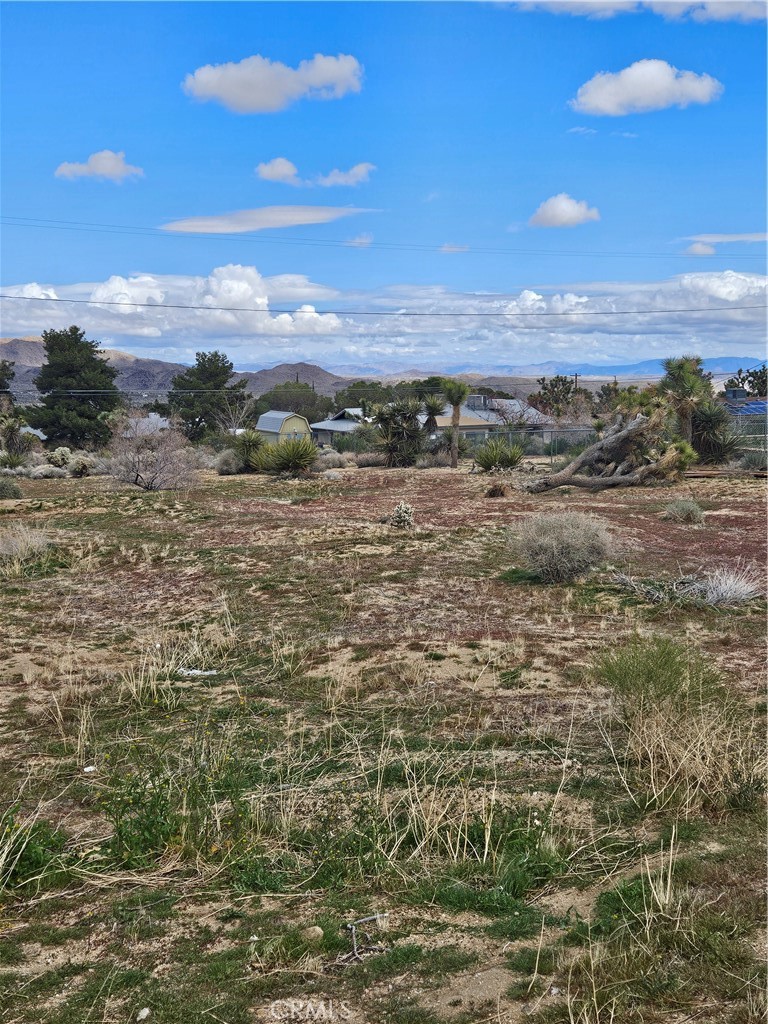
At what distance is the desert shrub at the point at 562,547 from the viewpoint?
15.2 metres

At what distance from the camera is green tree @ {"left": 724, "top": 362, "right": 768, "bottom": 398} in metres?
81.9

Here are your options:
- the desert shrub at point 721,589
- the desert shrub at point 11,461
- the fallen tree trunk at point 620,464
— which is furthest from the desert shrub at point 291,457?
the desert shrub at point 721,589

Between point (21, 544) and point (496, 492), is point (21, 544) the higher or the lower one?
the lower one

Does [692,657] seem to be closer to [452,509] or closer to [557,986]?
[557,986]

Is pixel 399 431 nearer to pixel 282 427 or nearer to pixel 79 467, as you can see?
pixel 79 467

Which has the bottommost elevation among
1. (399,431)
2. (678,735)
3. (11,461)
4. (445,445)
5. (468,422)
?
(678,735)

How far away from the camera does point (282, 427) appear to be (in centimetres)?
5922

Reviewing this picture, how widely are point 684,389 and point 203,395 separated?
4694 centimetres

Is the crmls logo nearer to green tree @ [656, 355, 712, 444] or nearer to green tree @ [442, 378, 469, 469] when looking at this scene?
green tree @ [656, 355, 712, 444]

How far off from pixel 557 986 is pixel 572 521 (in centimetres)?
1219

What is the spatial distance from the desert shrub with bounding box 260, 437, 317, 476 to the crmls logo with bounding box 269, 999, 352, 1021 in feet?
110

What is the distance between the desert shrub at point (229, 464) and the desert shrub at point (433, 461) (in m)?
8.25

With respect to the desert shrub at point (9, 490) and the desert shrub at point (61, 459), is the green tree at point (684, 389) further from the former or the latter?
the desert shrub at point (61, 459)

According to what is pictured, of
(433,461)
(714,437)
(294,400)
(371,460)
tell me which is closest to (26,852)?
(714,437)
